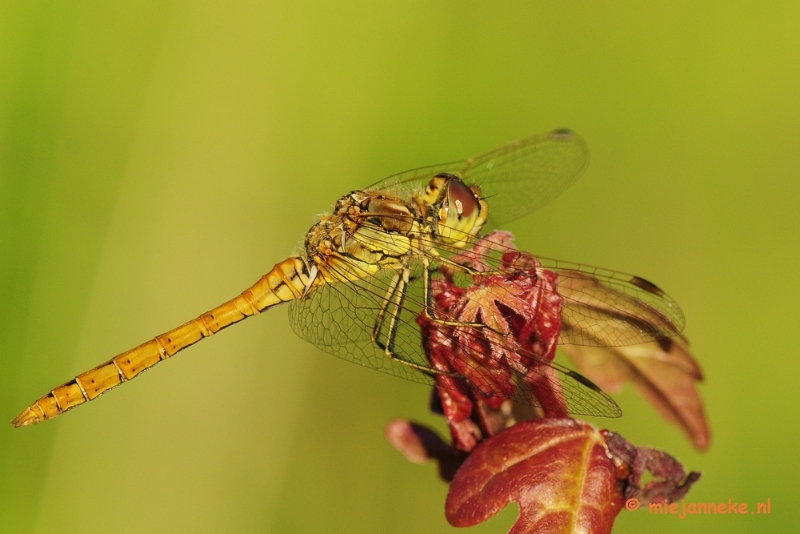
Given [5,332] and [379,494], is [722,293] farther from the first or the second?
[5,332]

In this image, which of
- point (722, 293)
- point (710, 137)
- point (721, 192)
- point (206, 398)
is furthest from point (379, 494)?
point (710, 137)

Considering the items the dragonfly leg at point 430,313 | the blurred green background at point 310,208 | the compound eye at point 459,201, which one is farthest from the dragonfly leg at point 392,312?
the blurred green background at point 310,208

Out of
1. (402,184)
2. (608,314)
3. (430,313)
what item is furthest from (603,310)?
(402,184)

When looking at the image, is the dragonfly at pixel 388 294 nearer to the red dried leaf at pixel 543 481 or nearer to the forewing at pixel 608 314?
the forewing at pixel 608 314

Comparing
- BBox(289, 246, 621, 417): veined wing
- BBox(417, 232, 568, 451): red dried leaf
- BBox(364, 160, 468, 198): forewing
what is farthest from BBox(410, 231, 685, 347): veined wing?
BBox(364, 160, 468, 198): forewing

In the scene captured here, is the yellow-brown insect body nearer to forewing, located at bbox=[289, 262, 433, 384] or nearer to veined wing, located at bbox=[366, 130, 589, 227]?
forewing, located at bbox=[289, 262, 433, 384]

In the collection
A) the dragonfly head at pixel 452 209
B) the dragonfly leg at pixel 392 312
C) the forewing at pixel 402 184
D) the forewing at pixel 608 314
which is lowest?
the forewing at pixel 608 314

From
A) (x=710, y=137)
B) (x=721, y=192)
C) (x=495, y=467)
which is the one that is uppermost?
(x=710, y=137)
